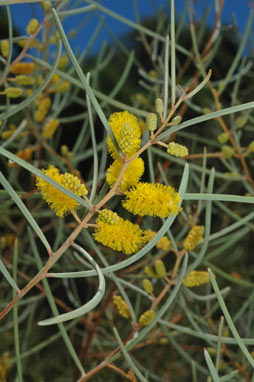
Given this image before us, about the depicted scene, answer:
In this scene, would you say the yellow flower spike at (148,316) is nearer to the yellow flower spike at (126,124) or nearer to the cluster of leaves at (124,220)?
the cluster of leaves at (124,220)

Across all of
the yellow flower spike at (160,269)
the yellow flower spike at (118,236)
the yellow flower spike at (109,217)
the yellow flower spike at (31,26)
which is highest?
the yellow flower spike at (31,26)

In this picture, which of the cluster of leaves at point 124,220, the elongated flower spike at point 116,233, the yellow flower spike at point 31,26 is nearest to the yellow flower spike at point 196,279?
the cluster of leaves at point 124,220

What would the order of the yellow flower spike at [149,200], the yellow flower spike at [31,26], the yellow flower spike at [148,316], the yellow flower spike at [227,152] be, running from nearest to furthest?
the yellow flower spike at [149,200], the yellow flower spike at [148,316], the yellow flower spike at [31,26], the yellow flower spike at [227,152]

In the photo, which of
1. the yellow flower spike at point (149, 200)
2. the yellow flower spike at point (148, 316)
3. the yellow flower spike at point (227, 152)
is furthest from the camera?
the yellow flower spike at point (227, 152)

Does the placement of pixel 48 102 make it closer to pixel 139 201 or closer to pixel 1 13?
pixel 139 201

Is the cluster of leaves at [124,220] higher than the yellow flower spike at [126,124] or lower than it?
lower

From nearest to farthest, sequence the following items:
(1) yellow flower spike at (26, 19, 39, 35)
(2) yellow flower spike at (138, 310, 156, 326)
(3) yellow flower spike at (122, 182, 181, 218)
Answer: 1. (3) yellow flower spike at (122, 182, 181, 218)
2. (2) yellow flower spike at (138, 310, 156, 326)
3. (1) yellow flower spike at (26, 19, 39, 35)

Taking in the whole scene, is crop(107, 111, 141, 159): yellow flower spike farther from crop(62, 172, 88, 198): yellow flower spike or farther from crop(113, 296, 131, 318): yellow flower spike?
crop(113, 296, 131, 318): yellow flower spike

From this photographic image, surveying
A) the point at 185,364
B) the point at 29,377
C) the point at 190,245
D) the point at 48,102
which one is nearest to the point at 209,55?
the point at 48,102

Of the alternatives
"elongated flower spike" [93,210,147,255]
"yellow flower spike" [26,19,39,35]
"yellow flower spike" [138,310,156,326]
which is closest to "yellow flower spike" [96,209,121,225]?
"elongated flower spike" [93,210,147,255]
